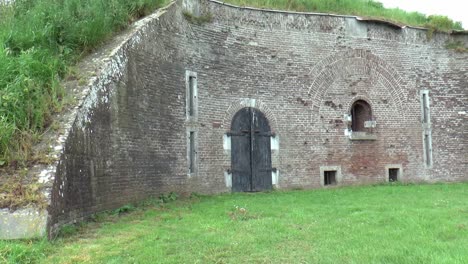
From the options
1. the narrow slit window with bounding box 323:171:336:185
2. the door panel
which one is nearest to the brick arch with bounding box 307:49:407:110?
the narrow slit window with bounding box 323:171:336:185

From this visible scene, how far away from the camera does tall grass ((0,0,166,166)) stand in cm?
716

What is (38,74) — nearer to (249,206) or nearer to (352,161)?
(249,206)

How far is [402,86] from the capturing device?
1569 centimetres

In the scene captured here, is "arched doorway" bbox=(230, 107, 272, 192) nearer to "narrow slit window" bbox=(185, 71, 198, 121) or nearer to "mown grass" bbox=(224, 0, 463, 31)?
"narrow slit window" bbox=(185, 71, 198, 121)

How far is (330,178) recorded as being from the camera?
14742mm

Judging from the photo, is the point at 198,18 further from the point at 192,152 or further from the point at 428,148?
the point at 428,148

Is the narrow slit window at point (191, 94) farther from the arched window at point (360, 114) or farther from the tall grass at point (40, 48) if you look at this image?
the arched window at point (360, 114)

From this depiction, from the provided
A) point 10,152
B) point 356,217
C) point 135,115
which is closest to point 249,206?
point 356,217

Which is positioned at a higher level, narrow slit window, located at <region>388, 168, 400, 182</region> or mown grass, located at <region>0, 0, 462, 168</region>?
mown grass, located at <region>0, 0, 462, 168</region>

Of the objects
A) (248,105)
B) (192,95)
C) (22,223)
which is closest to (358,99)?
(248,105)

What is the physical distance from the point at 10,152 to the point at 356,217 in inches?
224

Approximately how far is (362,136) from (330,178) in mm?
1706

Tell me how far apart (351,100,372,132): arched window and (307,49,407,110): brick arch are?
2.84 ft

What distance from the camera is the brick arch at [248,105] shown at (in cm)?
1289
